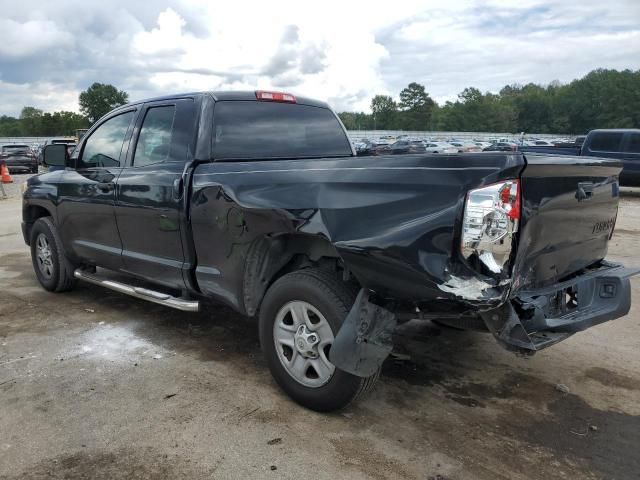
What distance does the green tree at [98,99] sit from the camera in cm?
10062

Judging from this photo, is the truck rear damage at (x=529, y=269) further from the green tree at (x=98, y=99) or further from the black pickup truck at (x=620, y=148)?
the green tree at (x=98, y=99)

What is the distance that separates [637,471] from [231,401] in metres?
2.27

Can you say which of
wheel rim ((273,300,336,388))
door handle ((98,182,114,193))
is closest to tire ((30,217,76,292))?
door handle ((98,182,114,193))

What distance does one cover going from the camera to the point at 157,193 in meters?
4.15

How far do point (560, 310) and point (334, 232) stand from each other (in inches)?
57.3

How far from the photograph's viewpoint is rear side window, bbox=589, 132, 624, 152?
15133mm

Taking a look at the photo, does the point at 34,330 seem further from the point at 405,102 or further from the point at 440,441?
the point at 405,102

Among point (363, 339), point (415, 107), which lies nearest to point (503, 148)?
point (363, 339)

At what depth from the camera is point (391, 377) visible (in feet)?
12.6

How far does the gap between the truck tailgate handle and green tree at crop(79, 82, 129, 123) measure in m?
107

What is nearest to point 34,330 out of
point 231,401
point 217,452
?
point 231,401

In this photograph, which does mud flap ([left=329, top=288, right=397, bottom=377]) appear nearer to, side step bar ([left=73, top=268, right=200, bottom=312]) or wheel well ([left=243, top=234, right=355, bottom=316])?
wheel well ([left=243, top=234, right=355, bottom=316])

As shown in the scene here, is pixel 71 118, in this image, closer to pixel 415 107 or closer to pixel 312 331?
pixel 415 107

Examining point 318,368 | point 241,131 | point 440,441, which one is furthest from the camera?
point 241,131
